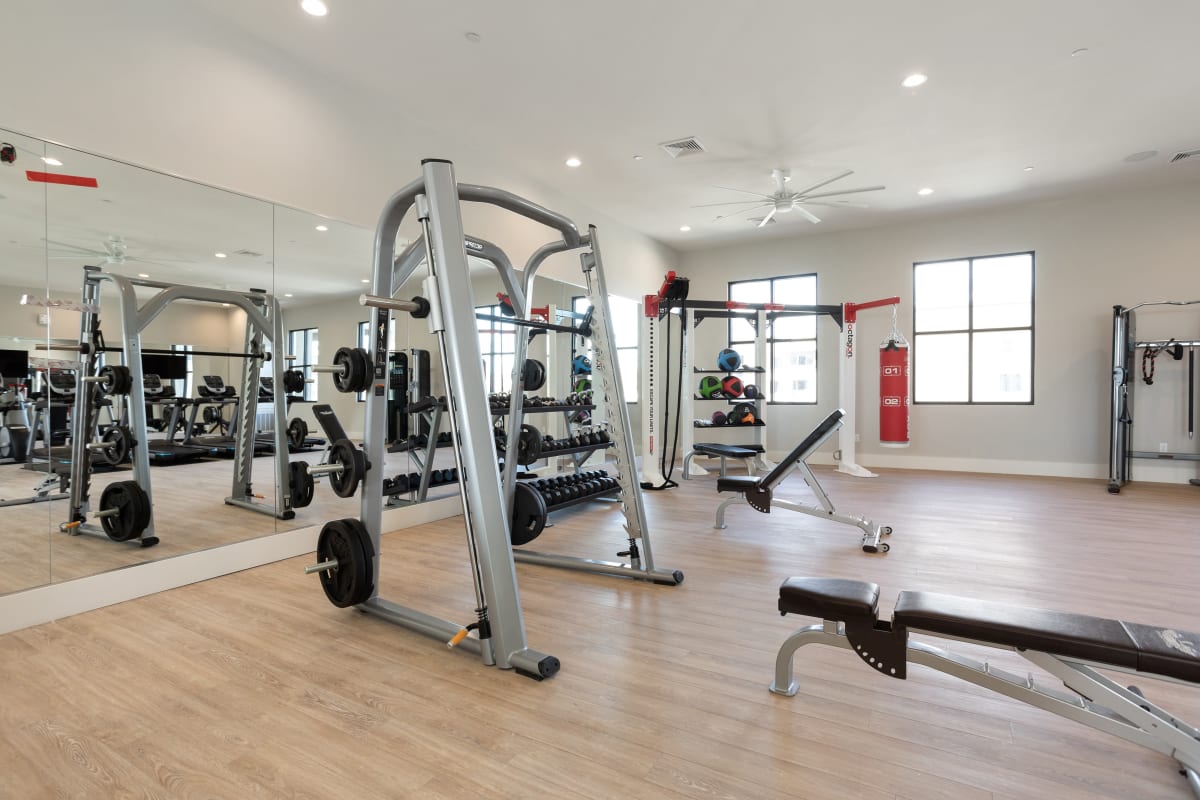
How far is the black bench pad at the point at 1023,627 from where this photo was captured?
4.16ft

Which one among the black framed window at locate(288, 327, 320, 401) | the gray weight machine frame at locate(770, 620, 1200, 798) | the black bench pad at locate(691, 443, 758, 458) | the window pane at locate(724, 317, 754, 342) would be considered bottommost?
the gray weight machine frame at locate(770, 620, 1200, 798)

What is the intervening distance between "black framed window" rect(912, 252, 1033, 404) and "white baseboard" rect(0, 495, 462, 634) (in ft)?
23.4

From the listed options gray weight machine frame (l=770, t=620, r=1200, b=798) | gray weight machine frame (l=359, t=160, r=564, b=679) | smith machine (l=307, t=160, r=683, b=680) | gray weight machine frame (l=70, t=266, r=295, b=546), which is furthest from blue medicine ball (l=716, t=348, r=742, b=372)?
gray weight machine frame (l=770, t=620, r=1200, b=798)

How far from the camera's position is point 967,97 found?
4.11 metres

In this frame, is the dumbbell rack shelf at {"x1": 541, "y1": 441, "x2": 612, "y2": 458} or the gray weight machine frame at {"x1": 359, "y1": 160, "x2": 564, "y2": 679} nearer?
the gray weight machine frame at {"x1": 359, "y1": 160, "x2": 564, "y2": 679}

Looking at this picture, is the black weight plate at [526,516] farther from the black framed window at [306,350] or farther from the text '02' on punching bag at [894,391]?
the text '02' on punching bag at [894,391]

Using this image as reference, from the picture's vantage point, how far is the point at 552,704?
1754 mm

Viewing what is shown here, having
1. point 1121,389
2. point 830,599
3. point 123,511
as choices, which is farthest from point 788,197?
point 123,511

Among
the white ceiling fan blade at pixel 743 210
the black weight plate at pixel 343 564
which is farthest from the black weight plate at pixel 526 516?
the white ceiling fan blade at pixel 743 210

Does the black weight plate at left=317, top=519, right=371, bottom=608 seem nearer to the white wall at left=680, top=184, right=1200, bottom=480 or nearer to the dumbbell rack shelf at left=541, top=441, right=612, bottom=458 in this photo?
the dumbbell rack shelf at left=541, top=441, right=612, bottom=458

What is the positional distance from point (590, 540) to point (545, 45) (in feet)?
10.1

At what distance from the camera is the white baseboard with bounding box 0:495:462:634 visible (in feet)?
7.66

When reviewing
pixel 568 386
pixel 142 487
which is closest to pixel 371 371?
pixel 142 487

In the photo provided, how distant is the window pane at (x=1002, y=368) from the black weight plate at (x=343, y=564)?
7268 millimetres
